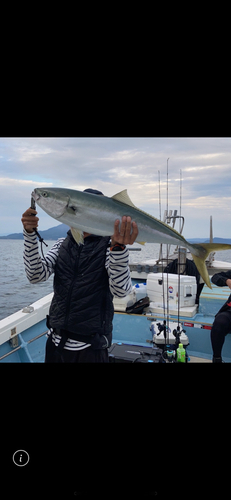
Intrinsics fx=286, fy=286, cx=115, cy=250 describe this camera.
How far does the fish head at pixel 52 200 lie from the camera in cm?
106

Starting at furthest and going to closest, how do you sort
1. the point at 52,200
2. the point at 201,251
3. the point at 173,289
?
the point at 173,289 → the point at 201,251 → the point at 52,200

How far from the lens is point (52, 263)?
1515 mm

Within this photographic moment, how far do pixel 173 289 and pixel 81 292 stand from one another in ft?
7.72

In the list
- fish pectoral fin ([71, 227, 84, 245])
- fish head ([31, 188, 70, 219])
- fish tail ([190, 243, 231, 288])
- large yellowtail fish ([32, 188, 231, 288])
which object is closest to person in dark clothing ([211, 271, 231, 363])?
fish tail ([190, 243, 231, 288])

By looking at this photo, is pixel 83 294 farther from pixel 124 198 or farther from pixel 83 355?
pixel 124 198

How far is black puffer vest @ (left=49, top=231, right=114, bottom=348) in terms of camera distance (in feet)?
4.65

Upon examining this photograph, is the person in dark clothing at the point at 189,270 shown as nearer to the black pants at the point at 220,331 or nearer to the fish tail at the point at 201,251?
the black pants at the point at 220,331
